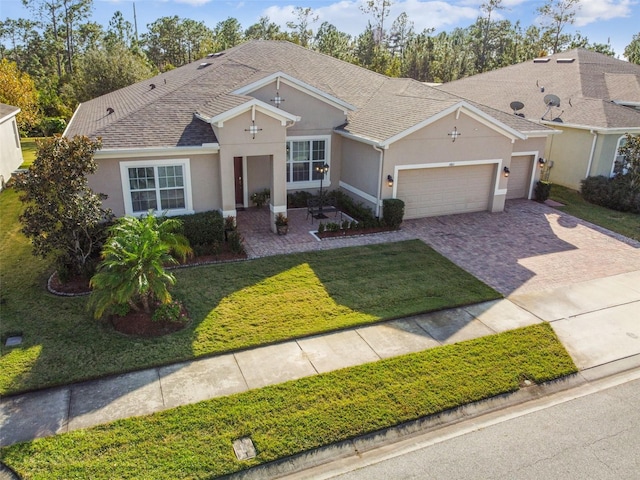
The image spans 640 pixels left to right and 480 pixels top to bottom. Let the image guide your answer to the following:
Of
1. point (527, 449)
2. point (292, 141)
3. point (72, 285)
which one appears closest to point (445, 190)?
point (292, 141)

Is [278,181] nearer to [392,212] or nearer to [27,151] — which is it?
[392,212]

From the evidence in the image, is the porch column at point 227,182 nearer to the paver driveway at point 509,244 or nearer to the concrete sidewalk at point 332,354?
the paver driveway at point 509,244

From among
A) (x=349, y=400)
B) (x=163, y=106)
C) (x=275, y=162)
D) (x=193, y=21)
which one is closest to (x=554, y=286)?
(x=349, y=400)

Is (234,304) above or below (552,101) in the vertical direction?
below

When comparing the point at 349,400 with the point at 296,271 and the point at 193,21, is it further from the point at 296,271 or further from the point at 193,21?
the point at 193,21

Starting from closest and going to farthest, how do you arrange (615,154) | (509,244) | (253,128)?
(253,128), (509,244), (615,154)

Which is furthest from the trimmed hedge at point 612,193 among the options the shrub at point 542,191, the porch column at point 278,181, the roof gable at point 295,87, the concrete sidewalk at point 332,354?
the porch column at point 278,181
